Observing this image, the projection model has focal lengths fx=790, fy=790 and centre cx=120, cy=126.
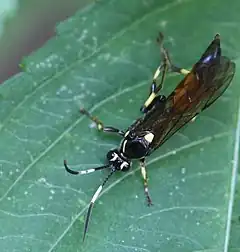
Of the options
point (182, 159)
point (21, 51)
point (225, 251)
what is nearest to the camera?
point (225, 251)

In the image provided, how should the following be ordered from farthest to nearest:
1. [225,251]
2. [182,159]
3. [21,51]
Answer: [21,51]
[182,159]
[225,251]

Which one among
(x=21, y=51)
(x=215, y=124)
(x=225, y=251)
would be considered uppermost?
(x=215, y=124)

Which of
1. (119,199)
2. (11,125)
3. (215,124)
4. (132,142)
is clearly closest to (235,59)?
(215,124)

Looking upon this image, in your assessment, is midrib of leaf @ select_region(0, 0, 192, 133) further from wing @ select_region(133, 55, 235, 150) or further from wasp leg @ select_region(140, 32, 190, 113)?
wing @ select_region(133, 55, 235, 150)

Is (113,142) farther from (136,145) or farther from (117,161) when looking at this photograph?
(117,161)

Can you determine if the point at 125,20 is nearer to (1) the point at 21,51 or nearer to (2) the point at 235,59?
(2) the point at 235,59

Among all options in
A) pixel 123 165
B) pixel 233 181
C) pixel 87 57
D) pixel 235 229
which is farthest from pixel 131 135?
pixel 235 229

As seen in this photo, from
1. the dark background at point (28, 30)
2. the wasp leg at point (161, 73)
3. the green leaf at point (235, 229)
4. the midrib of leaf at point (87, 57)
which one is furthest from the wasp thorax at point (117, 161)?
the dark background at point (28, 30)
